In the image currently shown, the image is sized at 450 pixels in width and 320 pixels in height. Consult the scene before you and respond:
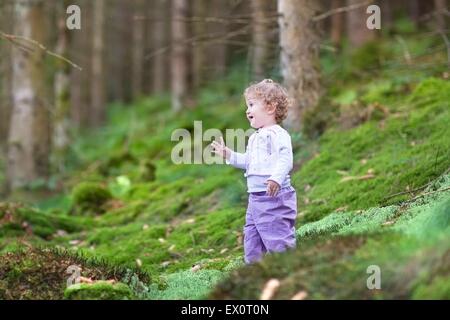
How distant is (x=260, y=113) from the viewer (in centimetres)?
A: 594

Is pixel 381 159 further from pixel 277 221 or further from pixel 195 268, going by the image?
pixel 277 221

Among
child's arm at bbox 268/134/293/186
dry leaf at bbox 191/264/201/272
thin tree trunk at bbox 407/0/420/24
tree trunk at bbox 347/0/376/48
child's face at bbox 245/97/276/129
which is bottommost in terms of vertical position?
dry leaf at bbox 191/264/201/272

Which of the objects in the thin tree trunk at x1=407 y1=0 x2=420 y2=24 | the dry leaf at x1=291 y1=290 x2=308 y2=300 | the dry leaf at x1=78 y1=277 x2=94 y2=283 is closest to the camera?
the dry leaf at x1=291 y1=290 x2=308 y2=300

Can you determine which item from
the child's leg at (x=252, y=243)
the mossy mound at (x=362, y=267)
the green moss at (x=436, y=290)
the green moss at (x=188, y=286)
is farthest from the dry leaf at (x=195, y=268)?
the green moss at (x=436, y=290)

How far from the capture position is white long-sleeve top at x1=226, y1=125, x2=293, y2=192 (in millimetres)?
5758

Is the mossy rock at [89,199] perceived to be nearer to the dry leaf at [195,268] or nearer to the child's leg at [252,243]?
the dry leaf at [195,268]

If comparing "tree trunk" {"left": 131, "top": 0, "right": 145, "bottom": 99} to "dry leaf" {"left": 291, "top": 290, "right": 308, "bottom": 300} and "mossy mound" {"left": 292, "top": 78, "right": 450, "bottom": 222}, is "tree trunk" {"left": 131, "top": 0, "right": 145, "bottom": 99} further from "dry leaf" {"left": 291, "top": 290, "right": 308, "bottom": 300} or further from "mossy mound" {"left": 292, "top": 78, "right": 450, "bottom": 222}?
"dry leaf" {"left": 291, "top": 290, "right": 308, "bottom": 300}

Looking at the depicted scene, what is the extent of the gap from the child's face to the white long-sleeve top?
60 millimetres

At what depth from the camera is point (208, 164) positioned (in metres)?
12.3

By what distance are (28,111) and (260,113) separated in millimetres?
9968

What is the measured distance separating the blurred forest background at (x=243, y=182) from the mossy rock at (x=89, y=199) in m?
0.02

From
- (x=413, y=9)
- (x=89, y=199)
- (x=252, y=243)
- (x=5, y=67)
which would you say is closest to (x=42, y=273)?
(x=252, y=243)

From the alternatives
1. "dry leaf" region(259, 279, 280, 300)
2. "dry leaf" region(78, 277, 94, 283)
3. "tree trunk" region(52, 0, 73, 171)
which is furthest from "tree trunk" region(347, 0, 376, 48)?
"dry leaf" region(259, 279, 280, 300)
